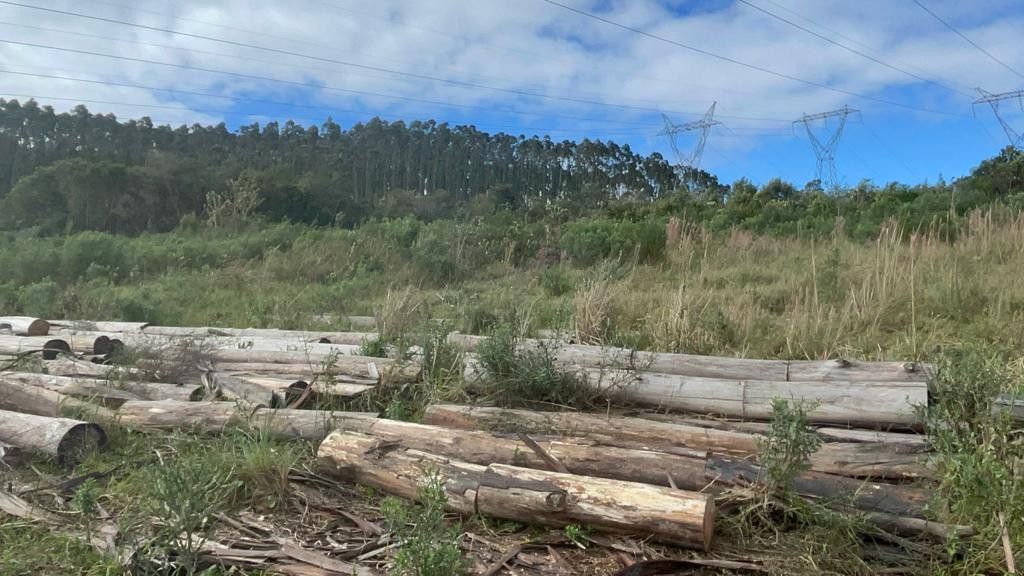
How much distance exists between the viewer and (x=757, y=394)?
4586 millimetres

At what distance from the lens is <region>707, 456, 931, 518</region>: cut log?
3.21 meters

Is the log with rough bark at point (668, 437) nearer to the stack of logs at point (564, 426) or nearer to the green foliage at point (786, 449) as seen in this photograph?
the stack of logs at point (564, 426)

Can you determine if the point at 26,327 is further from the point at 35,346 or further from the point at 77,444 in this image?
the point at 77,444

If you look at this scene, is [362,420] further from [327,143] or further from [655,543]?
[327,143]

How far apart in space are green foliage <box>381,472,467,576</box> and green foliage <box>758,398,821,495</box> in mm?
1514

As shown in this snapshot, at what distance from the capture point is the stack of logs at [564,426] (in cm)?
323

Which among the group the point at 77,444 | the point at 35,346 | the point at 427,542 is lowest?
the point at 77,444

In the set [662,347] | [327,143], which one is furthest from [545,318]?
[327,143]

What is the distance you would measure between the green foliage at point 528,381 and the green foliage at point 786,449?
180 centimetres

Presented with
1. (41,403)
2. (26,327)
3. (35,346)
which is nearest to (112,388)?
(41,403)

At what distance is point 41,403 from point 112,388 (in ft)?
1.51

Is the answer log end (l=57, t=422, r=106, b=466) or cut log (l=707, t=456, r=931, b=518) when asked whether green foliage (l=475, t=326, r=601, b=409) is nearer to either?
cut log (l=707, t=456, r=931, b=518)

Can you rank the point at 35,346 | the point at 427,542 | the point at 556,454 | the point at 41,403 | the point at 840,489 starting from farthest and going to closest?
the point at 35,346, the point at 41,403, the point at 556,454, the point at 840,489, the point at 427,542

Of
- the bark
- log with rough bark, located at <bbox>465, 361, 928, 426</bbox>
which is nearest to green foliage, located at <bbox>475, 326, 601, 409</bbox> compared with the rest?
log with rough bark, located at <bbox>465, 361, 928, 426</bbox>
